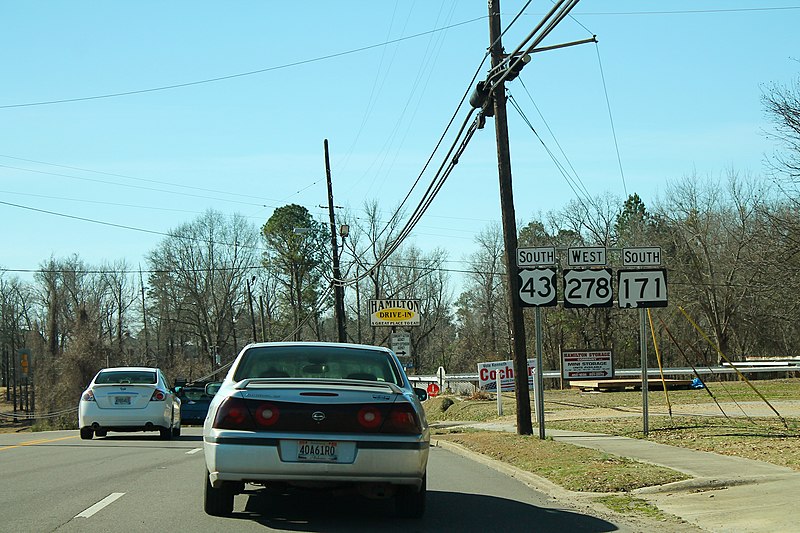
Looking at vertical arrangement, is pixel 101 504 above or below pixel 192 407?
above

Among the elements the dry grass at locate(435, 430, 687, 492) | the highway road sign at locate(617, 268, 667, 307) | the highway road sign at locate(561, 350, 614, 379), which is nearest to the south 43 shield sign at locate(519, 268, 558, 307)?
the highway road sign at locate(617, 268, 667, 307)

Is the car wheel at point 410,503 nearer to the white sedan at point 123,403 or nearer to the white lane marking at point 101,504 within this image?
the white lane marking at point 101,504

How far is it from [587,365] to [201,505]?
55.3 feet

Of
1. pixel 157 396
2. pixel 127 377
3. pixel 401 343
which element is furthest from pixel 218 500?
pixel 401 343

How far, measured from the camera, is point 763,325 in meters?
51.9

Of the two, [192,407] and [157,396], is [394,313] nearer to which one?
[192,407]

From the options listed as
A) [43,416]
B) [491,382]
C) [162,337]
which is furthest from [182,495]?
[162,337]

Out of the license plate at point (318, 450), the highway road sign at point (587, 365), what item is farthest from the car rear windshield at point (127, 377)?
the license plate at point (318, 450)

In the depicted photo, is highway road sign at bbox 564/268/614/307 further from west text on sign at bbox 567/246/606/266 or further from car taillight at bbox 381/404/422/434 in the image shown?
car taillight at bbox 381/404/422/434

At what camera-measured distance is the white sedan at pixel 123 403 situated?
18.7 meters

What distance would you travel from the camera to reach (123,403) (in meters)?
18.7

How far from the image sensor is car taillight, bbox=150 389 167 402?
18.9 metres

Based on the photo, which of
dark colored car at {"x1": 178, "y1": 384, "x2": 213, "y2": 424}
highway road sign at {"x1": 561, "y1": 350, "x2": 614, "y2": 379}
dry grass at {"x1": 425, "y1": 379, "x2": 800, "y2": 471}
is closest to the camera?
dry grass at {"x1": 425, "y1": 379, "x2": 800, "y2": 471}

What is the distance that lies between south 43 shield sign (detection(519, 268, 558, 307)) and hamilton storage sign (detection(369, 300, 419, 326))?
25325 mm
